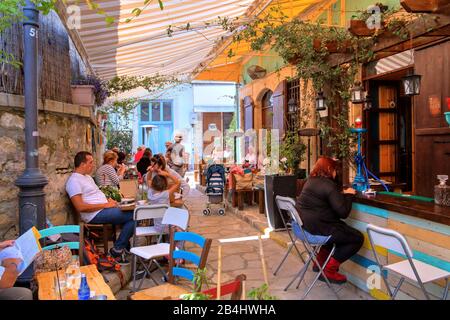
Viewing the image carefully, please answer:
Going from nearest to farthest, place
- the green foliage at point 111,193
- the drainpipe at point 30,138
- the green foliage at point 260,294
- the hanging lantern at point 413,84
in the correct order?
the green foliage at point 260,294 → the drainpipe at point 30,138 → the hanging lantern at point 413,84 → the green foliage at point 111,193

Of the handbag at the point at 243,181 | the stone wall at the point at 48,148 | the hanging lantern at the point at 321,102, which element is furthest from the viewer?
the handbag at the point at 243,181

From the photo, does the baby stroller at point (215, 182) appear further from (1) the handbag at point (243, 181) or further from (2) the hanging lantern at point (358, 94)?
(2) the hanging lantern at point (358, 94)

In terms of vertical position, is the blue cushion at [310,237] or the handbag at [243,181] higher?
the handbag at [243,181]

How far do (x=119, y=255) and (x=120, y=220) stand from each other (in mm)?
404

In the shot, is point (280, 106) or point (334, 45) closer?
point (334, 45)

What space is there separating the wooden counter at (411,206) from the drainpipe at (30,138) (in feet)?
9.72

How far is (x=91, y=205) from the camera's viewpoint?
4.33 m

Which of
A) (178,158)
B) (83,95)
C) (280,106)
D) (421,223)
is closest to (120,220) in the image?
(83,95)

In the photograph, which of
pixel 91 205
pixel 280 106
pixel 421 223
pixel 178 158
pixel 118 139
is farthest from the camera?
pixel 118 139

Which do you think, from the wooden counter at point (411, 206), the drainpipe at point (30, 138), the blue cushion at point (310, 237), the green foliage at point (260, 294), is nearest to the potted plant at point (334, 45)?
the wooden counter at point (411, 206)

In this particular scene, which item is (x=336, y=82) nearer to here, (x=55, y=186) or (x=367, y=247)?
(x=367, y=247)

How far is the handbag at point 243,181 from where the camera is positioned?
788 centimetres

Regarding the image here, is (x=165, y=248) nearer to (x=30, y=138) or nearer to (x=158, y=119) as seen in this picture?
(x=30, y=138)

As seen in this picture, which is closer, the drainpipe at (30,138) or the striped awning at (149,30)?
the drainpipe at (30,138)
